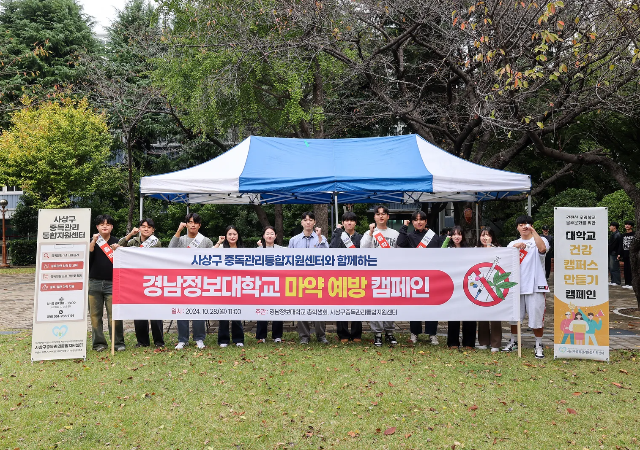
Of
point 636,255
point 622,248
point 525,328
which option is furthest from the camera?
point 622,248

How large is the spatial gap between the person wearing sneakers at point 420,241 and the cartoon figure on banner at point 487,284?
81 cm

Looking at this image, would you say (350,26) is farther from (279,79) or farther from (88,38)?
(88,38)

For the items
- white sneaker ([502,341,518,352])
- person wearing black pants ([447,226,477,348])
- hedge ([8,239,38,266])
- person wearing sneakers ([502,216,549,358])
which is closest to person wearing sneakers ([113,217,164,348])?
person wearing black pants ([447,226,477,348])

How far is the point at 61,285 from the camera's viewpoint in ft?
22.9

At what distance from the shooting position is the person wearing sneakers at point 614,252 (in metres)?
15.3

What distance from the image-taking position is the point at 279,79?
15.0m

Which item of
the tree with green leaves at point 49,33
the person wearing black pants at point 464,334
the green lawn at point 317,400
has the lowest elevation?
the green lawn at point 317,400

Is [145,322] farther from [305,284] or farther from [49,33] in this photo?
[49,33]

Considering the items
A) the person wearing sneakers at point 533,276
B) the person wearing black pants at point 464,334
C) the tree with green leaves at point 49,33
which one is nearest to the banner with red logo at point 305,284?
the person wearing sneakers at point 533,276

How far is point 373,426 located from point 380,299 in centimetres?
285

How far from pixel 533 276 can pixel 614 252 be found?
10.2m

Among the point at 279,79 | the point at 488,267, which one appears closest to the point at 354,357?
the point at 488,267

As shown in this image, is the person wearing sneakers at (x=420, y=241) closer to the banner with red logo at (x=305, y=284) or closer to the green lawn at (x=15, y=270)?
the banner with red logo at (x=305, y=284)

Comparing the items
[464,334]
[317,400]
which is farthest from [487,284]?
[317,400]
